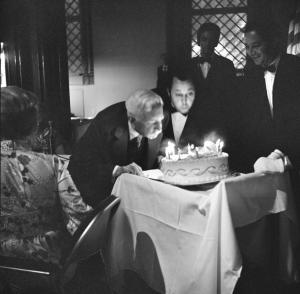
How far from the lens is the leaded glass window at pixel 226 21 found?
2221mm

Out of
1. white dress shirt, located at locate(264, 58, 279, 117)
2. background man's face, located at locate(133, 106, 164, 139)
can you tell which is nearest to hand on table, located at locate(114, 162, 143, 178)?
background man's face, located at locate(133, 106, 164, 139)

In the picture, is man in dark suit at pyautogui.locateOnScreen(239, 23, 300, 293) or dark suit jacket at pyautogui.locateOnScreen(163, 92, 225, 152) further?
dark suit jacket at pyautogui.locateOnScreen(163, 92, 225, 152)

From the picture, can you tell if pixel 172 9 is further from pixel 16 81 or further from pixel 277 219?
pixel 277 219

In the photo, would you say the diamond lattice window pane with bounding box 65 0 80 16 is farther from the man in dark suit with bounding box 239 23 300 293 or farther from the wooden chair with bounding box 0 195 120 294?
the wooden chair with bounding box 0 195 120 294

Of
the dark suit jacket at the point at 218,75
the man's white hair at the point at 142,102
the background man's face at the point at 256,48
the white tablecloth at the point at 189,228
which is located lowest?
the white tablecloth at the point at 189,228

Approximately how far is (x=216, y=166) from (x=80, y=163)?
0.86 metres

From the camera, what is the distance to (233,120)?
8.14 ft

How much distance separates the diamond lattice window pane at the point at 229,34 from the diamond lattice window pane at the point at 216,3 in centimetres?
5

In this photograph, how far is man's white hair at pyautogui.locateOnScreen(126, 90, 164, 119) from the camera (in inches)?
85.0

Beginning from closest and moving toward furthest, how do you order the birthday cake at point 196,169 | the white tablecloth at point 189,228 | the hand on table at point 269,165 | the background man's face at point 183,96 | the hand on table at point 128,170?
the white tablecloth at point 189,228
the birthday cake at point 196,169
the hand on table at point 269,165
the hand on table at point 128,170
the background man's face at point 183,96

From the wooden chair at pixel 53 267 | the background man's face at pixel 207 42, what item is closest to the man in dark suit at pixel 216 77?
the background man's face at pixel 207 42

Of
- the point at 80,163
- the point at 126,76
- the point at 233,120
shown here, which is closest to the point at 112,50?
the point at 126,76

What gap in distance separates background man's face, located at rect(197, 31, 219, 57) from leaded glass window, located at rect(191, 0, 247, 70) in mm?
26

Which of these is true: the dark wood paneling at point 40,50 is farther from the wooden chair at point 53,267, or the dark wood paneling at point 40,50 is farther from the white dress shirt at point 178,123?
the wooden chair at point 53,267
